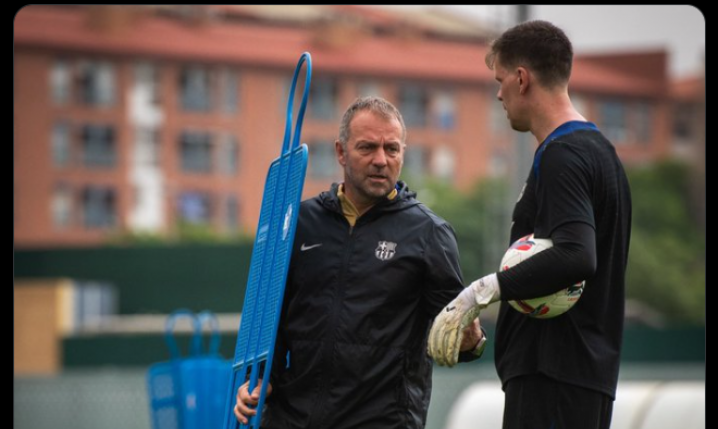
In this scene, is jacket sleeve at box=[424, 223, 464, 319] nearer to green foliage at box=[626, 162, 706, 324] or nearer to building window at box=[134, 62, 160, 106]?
green foliage at box=[626, 162, 706, 324]

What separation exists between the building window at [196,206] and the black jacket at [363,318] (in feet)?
201

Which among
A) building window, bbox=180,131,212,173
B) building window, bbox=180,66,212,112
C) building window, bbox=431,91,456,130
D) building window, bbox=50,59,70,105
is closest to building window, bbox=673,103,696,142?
building window, bbox=431,91,456,130

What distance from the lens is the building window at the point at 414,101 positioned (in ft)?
243

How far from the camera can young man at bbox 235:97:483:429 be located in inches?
159

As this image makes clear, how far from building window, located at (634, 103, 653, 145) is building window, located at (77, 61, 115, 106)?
3633cm

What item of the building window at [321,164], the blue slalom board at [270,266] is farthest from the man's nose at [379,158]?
the building window at [321,164]

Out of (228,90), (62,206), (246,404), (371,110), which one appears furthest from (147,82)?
(246,404)

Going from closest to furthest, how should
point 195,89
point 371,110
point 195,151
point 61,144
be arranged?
point 371,110 → point 61,144 → point 195,151 → point 195,89

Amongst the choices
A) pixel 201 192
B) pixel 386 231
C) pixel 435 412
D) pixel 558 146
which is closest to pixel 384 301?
pixel 386 231

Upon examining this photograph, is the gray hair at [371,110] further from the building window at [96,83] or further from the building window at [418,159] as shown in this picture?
Answer: the building window at [418,159]

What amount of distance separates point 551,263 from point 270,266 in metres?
1.10

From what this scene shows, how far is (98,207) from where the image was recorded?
6656 centimetres

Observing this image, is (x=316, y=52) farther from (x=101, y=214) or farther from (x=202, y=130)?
(x=101, y=214)

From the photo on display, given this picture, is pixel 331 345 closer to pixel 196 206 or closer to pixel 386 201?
pixel 386 201
